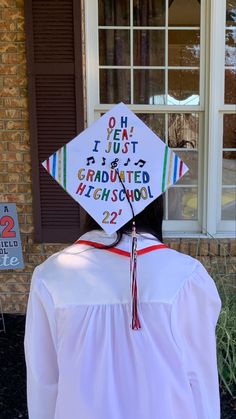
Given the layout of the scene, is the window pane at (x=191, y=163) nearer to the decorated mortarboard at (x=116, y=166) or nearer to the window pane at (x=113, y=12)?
the window pane at (x=113, y=12)

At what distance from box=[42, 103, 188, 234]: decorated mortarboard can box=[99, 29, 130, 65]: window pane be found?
274cm

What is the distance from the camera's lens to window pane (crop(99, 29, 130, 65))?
3.93 m

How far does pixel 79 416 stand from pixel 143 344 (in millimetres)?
257

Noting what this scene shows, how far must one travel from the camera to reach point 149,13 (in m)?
3.90

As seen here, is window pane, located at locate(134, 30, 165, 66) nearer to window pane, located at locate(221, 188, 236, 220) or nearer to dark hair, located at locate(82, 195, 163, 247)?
window pane, located at locate(221, 188, 236, 220)

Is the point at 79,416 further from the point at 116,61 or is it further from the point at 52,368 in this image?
the point at 116,61

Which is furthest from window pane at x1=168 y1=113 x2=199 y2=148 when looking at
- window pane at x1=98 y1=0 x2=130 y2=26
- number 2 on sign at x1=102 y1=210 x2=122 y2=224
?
number 2 on sign at x1=102 y1=210 x2=122 y2=224

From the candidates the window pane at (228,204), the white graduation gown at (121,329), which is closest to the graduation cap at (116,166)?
the white graduation gown at (121,329)

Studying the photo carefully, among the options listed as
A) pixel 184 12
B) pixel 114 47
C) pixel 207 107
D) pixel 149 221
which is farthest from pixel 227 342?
pixel 184 12

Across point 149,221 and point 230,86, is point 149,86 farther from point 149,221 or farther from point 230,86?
point 149,221

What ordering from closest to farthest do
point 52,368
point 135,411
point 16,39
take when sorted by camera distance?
point 135,411 < point 52,368 < point 16,39

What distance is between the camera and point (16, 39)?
379 cm

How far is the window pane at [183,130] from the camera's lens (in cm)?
402

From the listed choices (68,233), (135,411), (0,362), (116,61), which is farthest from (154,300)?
(116,61)
